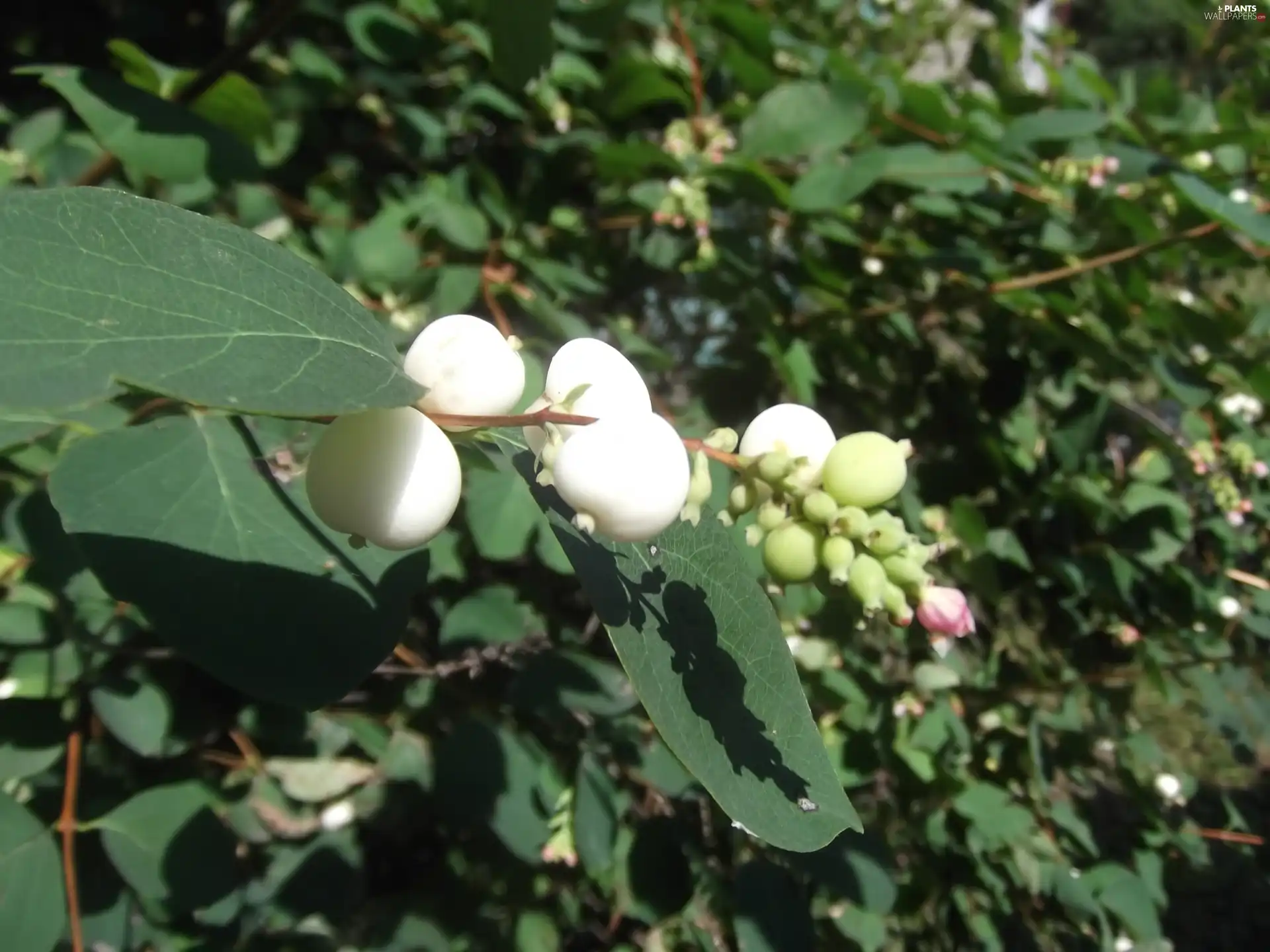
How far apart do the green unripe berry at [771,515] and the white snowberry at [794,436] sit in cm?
3

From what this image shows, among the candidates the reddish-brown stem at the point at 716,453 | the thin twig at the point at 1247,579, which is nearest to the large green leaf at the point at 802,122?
the reddish-brown stem at the point at 716,453

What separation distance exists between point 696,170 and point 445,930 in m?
1.13

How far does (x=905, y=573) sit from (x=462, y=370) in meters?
0.27

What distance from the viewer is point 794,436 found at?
1.87 feet

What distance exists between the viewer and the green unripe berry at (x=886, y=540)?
0.52 meters

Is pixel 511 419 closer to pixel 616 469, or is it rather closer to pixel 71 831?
pixel 616 469

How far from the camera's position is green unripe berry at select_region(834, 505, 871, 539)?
0.52m

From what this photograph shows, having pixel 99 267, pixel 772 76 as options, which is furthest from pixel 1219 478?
pixel 99 267

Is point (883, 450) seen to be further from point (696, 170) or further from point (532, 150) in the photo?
point (532, 150)

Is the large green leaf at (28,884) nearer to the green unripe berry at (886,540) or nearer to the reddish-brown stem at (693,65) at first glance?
the green unripe berry at (886,540)

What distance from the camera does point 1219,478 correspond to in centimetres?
183

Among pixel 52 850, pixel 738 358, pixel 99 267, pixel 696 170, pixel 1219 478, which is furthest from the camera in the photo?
pixel 1219 478

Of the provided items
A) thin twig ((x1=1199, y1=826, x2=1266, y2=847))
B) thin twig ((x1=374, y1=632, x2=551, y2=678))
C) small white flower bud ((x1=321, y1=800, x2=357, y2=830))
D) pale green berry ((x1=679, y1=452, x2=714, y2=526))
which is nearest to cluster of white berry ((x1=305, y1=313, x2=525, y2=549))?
pale green berry ((x1=679, y1=452, x2=714, y2=526))

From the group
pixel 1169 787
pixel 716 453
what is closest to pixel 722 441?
pixel 716 453
